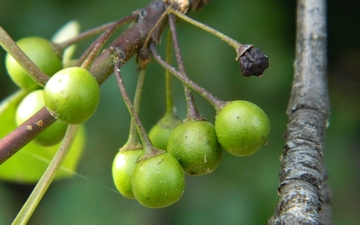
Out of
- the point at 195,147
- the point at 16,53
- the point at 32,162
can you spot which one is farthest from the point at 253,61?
the point at 32,162

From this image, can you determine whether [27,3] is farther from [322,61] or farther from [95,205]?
[322,61]

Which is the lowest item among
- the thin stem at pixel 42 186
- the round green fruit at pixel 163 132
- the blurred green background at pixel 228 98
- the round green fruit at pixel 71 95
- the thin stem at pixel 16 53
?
the thin stem at pixel 42 186

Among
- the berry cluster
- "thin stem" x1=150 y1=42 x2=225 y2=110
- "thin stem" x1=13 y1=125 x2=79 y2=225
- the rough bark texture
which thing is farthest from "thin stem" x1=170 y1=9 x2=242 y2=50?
"thin stem" x1=13 y1=125 x2=79 y2=225

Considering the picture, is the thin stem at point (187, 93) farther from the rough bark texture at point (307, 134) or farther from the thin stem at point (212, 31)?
the rough bark texture at point (307, 134)

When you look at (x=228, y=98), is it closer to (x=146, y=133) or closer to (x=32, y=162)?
(x=32, y=162)

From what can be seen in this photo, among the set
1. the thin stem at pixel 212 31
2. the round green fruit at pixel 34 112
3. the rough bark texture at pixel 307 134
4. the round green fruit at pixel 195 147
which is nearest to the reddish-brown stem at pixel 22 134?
the round green fruit at pixel 34 112

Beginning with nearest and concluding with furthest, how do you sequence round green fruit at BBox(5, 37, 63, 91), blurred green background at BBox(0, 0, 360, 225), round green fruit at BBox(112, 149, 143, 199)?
round green fruit at BBox(112, 149, 143, 199) → round green fruit at BBox(5, 37, 63, 91) → blurred green background at BBox(0, 0, 360, 225)

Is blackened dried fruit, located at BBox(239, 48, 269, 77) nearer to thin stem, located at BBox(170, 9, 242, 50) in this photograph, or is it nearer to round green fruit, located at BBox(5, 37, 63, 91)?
thin stem, located at BBox(170, 9, 242, 50)
